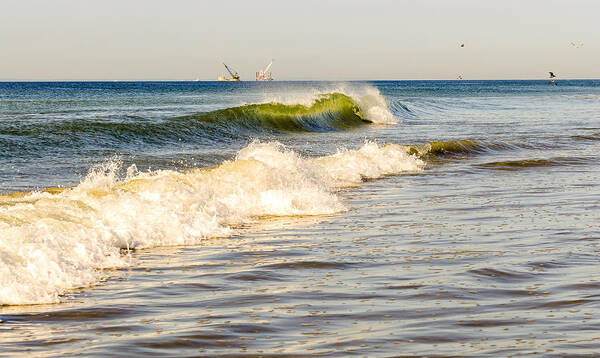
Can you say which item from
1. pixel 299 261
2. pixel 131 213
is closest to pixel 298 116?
pixel 131 213

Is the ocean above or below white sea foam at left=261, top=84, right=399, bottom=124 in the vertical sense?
below

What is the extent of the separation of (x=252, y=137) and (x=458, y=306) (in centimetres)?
2306

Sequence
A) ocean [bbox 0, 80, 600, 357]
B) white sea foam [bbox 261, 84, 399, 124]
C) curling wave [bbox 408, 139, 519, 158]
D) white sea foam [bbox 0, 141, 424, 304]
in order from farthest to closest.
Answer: white sea foam [bbox 261, 84, 399, 124] < curling wave [bbox 408, 139, 519, 158] < white sea foam [bbox 0, 141, 424, 304] < ocean [bbox 0, 80, 600, 357]

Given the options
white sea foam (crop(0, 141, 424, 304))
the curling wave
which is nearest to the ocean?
white sea foam (crop(0, 141, 424, 304))

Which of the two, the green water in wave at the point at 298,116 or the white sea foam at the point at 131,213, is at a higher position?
the green water in wave at the point at 298,116

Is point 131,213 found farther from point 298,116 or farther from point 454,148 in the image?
point 298,116

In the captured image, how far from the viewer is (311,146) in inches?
924

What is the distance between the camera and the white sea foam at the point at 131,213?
20.5 ft

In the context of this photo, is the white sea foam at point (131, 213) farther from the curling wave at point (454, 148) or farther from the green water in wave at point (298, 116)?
the green water in wave at point (298, 116)

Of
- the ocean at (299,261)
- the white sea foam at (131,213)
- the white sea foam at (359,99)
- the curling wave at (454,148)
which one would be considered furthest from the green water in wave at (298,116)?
the white sea foam at (131,213)

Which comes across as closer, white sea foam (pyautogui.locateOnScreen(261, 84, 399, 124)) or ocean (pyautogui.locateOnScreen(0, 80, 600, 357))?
ocean (pyautogui.locateOnScreen(0, 80, 600, 357))

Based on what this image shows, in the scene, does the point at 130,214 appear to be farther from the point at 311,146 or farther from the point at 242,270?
the point at 311,146

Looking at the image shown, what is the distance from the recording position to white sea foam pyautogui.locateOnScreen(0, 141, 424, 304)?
6254mm

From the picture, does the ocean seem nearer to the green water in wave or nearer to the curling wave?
the curling wave
